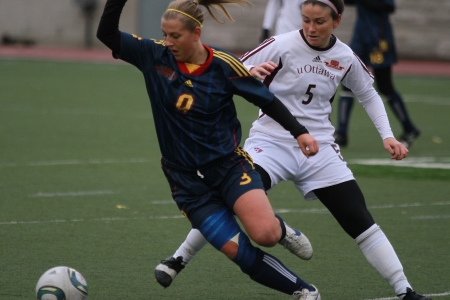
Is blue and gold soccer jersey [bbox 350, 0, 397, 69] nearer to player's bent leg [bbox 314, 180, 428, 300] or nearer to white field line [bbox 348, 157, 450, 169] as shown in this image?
white field line [bbox 348, 157, 450, 169]

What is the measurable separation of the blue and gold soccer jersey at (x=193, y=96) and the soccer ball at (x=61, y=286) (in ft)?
2.75

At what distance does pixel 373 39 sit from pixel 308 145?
7214 millimetres

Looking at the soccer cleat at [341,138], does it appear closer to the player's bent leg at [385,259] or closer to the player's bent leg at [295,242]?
the player's bent leg at [295,242]

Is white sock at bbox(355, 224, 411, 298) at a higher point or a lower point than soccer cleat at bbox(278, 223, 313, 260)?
higher

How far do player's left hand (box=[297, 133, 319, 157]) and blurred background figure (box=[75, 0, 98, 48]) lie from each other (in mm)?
27570

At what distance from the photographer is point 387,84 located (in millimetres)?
11961

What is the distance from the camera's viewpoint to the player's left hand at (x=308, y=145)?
489 centimetres

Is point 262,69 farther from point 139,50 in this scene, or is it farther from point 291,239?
point 291,239

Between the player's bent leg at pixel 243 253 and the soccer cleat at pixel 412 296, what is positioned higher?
the player's bent leg at pixel 243 253

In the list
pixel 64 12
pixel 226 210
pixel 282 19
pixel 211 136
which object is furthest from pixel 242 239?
pixel 64 12

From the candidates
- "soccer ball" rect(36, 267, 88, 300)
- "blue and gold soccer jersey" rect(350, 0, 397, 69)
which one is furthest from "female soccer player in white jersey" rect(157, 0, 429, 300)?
"blue and gold soccer jersey" rect(350, 0, 397, 69)

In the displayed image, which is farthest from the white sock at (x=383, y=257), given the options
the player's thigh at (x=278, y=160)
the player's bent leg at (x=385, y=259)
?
the player's thigh at (x=278, y=160)

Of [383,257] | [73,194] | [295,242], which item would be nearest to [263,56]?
[295,242]

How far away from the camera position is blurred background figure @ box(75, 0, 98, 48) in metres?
31.7
